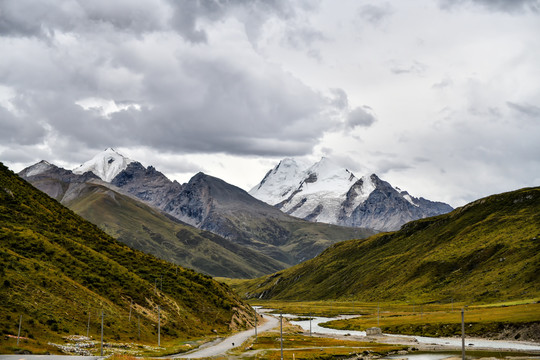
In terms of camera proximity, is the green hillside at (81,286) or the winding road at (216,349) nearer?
the green hillside at (81,286)

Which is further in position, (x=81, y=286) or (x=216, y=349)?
(x=81, y=286)

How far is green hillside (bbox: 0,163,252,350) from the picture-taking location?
94062 mm

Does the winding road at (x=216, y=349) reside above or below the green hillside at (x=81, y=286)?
below

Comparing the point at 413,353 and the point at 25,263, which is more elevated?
the point at 25,263

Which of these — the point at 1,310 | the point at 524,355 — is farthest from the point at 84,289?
the point at 524,355

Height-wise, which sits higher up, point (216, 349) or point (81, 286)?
point (81, 286)

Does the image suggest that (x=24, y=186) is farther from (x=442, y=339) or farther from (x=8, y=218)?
(x=442, y=339)

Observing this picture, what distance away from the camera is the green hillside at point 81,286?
9406 cm

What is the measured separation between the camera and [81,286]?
116m

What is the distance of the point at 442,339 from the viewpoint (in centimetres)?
14662

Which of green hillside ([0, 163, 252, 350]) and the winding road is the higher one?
green hillside ([0, 163, 252, 350])

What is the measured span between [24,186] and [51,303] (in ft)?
277

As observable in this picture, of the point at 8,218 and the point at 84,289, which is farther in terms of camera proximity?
the point at 8,218

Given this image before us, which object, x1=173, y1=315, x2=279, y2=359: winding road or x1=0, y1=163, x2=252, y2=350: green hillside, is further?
x1=173, y1=315, x2=279, y2=359: winding road
